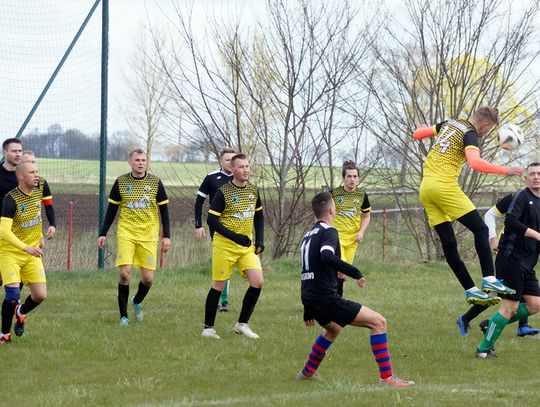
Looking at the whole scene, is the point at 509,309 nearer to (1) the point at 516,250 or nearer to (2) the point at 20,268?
(1) the point at 516,250

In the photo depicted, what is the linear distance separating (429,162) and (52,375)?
4.71 m

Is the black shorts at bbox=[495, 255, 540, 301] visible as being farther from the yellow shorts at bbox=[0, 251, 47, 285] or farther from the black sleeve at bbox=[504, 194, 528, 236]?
the yellow shorts at bbox=[0, 251, 47, 285]

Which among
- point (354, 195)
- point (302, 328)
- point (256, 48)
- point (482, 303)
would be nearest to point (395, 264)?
point (256, 48)

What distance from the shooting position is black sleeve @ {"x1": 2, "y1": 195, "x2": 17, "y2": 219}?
962 cm

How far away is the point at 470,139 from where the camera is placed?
9.28 metres

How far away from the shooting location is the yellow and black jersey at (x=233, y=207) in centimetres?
1041

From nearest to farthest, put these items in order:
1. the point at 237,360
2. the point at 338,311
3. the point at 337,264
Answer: the point at 337,264
the point at 338,311
the point at 237,360

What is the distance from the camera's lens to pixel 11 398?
290 inches

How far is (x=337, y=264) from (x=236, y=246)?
3259 mm

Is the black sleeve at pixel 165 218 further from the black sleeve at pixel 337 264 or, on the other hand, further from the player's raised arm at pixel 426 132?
the black sleeve at pixel 337 264

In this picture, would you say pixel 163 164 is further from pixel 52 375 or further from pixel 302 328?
pixel 52 375

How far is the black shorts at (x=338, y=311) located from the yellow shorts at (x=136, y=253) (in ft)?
13.2

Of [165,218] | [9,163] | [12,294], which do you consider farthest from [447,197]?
[9,163]

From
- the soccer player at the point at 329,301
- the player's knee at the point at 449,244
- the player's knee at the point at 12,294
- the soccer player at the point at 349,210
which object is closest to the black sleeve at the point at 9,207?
the player's knee at the point at 12,294
